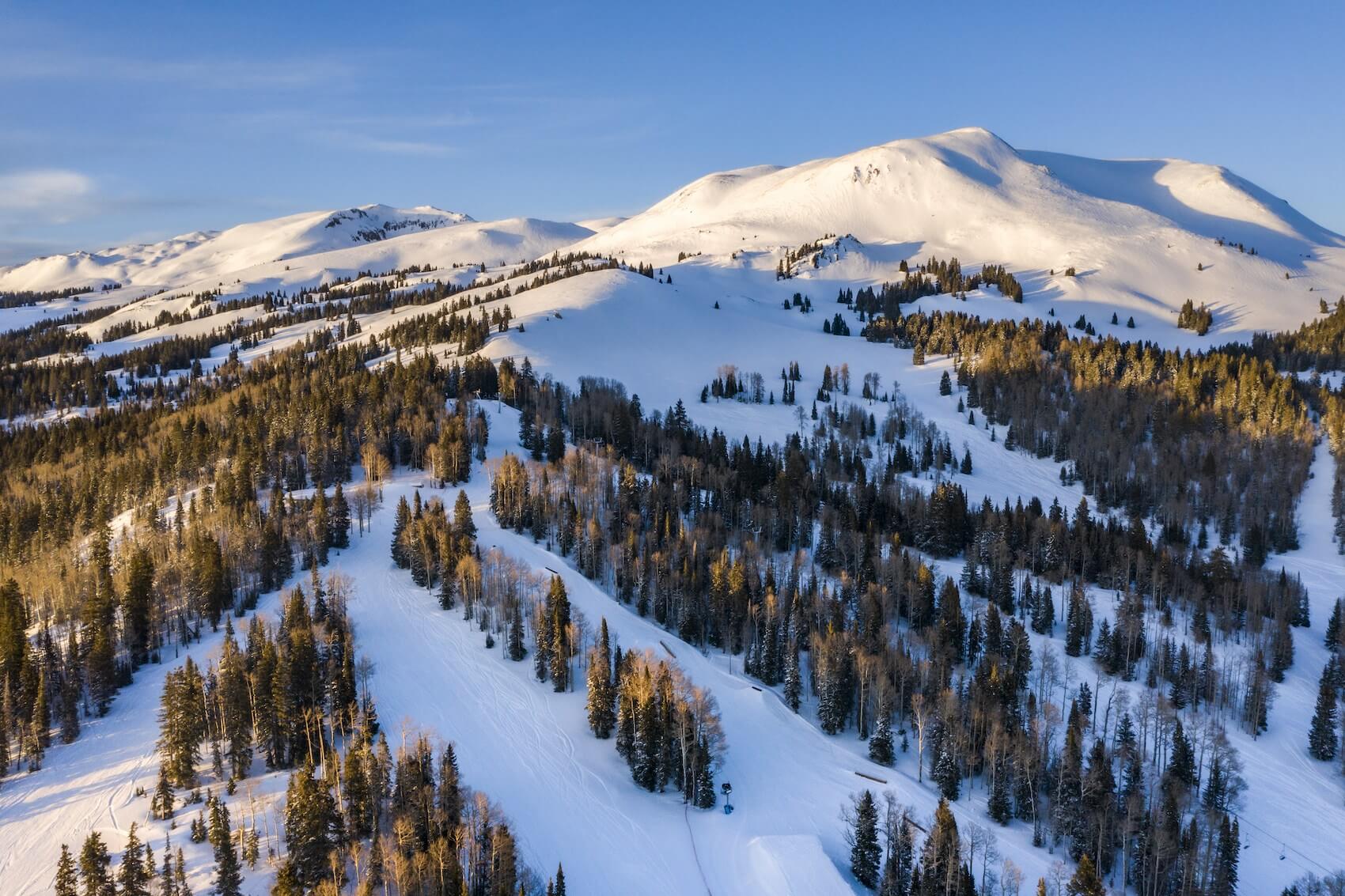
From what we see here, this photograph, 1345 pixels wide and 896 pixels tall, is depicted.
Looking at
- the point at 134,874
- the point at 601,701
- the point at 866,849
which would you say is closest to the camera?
the point at 134,874

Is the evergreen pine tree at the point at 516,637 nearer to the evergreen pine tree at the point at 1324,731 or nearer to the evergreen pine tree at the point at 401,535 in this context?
the evergreen pine tree at the point at 401,535

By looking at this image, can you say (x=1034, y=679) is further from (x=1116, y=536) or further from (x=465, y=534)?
(x=465, y=534)

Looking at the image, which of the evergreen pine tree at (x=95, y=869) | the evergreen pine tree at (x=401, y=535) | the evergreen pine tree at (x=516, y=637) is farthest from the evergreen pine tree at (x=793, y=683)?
the evergreen pine tree at (x=95, y=869)

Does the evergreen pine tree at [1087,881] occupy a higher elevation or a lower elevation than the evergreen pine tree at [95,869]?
lower

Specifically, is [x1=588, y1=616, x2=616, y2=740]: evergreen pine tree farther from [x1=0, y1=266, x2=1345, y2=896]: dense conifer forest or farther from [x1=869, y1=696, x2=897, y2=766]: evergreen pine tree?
[x1=869, y1=696, x2=897, y2=766]: evergreen pine tree

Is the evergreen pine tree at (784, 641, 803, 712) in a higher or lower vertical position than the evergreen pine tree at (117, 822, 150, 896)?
lower

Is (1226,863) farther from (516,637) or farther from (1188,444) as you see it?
(1188,444)

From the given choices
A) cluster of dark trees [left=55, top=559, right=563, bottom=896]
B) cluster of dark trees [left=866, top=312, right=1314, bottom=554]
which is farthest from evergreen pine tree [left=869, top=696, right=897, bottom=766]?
cluster of dark trees [left=866, top=312, right=1314, bottom=554]

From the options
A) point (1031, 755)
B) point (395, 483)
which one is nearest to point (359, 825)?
point (1031, 755)

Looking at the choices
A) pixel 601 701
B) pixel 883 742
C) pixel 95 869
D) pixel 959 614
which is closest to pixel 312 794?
pixel 95 869

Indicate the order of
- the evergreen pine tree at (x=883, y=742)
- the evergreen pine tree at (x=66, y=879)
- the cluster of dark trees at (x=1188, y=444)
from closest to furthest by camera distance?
the evergreen pine tree at (x=66, y=879), the evergreen pine tree at (x=883, y=742), the cluster of dark trees at (x=1188, y=444)

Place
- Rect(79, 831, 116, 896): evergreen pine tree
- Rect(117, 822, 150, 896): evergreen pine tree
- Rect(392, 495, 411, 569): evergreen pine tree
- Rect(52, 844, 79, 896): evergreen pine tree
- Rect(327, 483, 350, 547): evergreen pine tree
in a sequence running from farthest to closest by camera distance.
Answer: Rect(327, 483, 350, 547): evergreen pine tree < Rect(392, 495, 411, 569): evergreen pine tree < Rect(52, 844, 79, 896): evergreen pine tree < Rect(79, 831, 116, 896): evergreen pine tree < Rect(117, 822, 150, 896): evergreen pine tree

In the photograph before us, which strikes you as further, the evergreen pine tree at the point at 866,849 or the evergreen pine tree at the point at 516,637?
the evergreen pine tree at the point at 516,637
